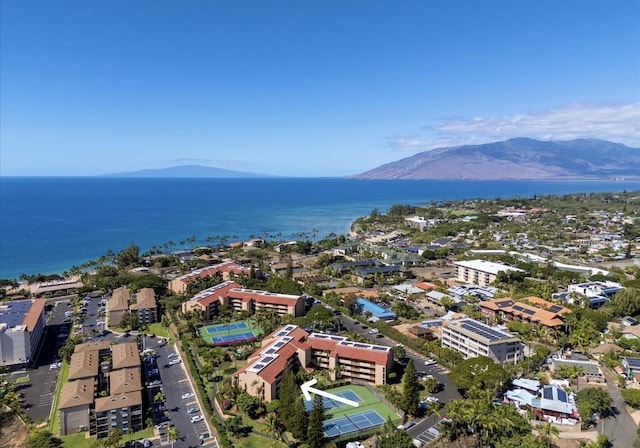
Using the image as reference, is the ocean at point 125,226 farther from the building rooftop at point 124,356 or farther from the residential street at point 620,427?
the residential street at point 620,427

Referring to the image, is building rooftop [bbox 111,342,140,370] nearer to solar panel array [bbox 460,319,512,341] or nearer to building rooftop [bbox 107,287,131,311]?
building rooftop [bbox 107,287,131,311]

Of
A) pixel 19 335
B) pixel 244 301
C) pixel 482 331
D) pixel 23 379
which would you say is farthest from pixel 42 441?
pixel 482 331

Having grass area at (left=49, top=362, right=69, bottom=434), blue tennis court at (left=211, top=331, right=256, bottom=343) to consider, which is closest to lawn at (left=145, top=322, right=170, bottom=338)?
blue tennis court at (left=211, top=331, right=256, bottom=343)

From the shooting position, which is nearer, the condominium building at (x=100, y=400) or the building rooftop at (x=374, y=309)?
the condominium building at (x=100, y=400)

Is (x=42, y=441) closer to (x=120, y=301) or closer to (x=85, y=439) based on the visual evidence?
(x=85, y=439)

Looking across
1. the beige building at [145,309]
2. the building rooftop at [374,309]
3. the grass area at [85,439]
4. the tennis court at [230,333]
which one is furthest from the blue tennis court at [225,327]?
the grass area at [85,439]

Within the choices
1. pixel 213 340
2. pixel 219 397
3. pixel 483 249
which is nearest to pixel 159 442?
pixel 219 397
